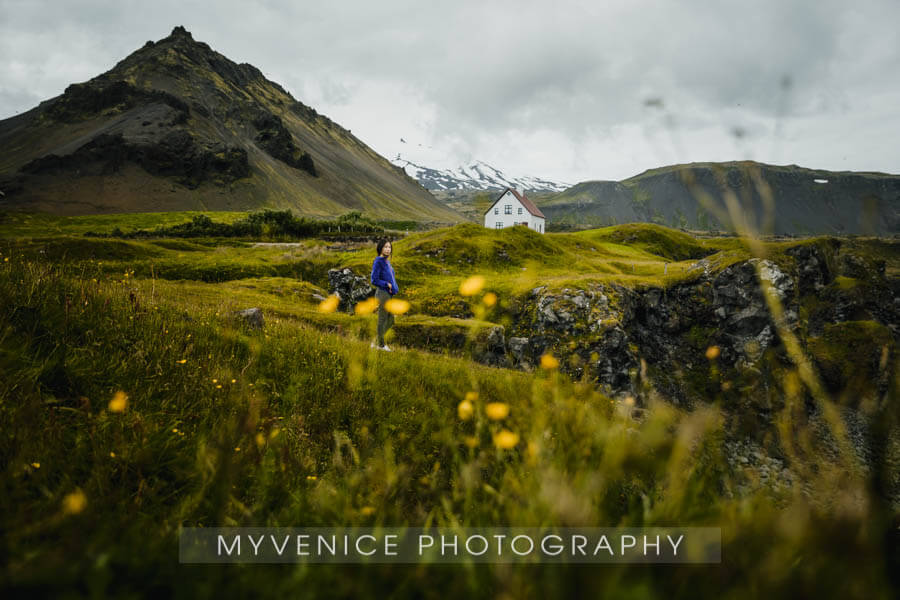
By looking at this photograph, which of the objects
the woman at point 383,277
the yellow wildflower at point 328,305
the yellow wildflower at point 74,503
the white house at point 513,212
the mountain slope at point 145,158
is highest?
the mountain slope at point 145,158

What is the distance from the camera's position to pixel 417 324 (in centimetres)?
1435

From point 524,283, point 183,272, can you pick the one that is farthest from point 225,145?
point 524,283

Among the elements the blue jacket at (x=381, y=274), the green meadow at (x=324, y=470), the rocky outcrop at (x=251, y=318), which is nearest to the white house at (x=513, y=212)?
the blue jacket at (x=381, y=274)

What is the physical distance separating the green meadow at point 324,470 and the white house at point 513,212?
69.7m

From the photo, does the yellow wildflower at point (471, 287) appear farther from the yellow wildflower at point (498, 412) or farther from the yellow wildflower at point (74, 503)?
the yellow wildflower at point (74, 503)

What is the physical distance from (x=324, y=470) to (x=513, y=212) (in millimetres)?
74377

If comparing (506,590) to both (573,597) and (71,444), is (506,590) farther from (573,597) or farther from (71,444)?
(71,444)

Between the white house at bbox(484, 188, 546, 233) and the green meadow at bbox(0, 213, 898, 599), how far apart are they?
69.7 m

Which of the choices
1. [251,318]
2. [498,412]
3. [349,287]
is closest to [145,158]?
[349,287]

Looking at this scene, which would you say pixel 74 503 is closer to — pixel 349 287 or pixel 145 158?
pixel 349 287

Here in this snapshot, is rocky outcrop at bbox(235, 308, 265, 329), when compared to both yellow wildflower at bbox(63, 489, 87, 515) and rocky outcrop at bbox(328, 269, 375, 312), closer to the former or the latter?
yellow wildflower at bbox(63, 489, 87, 515)

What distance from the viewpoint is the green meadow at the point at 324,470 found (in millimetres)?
1064

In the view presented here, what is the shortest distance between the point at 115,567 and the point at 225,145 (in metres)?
205

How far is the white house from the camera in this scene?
72250 millimetres
